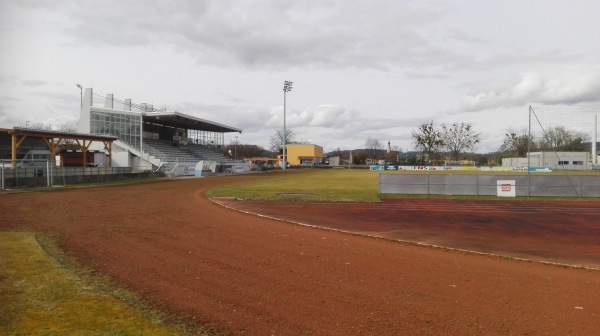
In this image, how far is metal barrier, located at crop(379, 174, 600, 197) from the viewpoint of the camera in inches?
1013

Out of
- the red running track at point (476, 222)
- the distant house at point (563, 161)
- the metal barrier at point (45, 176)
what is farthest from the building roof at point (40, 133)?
the distant house at point (563, 161)

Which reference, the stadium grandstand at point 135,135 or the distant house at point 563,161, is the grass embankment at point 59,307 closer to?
the stadium grandstand at point 135,135

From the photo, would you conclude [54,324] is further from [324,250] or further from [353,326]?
[324,250]

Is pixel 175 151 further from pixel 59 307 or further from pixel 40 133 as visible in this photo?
pixel 59 307

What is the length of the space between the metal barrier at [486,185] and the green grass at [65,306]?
21885 millimetres

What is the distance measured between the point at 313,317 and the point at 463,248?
6.87 meters

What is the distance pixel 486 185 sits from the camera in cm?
2631

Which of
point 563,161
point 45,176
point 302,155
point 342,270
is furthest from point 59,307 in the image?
point 302,155

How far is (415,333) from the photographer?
17.2 feet

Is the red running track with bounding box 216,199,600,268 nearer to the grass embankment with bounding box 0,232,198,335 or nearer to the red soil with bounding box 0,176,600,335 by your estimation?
the red soil with bounding box 0,176,600,335

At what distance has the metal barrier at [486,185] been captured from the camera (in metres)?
25.7

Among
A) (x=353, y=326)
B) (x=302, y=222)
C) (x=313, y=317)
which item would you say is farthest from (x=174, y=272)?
(x=302, y=222)

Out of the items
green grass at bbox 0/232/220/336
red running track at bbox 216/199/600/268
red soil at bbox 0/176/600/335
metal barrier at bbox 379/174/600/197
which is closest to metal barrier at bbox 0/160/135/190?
red soil at bbox 0/176/600/335

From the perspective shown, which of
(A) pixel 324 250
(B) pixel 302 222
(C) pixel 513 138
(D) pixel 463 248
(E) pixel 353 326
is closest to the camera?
(E) pixel 353 326
